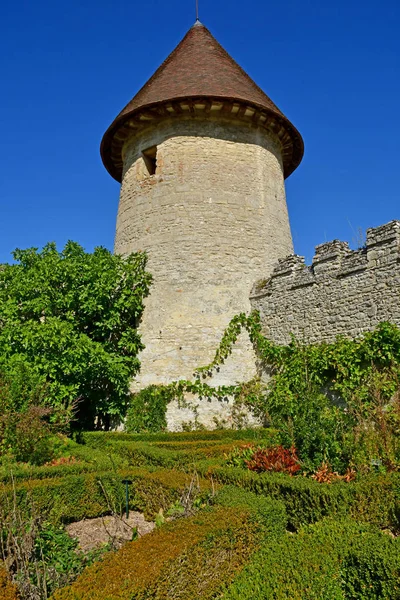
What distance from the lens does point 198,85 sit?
470 inches

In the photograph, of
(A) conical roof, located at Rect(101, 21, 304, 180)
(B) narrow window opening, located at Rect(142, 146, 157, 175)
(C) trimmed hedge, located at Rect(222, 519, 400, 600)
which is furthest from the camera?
(B) narrow window opening, located at Rect(142, 146, 157, 175)

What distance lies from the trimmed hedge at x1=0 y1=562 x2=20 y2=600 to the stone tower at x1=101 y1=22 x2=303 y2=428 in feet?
24.5

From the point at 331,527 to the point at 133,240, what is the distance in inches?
379

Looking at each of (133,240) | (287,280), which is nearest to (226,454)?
(287,280)

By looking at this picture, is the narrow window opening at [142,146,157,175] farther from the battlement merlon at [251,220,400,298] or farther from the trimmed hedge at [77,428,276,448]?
the trimmed hedge at [77,428,276,448]

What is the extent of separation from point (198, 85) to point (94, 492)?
1031cm

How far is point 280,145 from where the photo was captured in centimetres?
1365

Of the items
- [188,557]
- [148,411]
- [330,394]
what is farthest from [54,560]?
[330,394]

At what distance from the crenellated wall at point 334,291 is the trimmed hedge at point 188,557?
17.8 ft

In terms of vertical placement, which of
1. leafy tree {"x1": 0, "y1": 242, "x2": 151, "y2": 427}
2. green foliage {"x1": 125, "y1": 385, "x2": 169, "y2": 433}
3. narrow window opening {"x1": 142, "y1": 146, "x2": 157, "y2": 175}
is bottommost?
green foliage {"x1": 125, "y1": 385, "x2": 169, "y2": 433}

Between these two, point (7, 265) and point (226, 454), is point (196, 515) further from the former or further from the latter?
point (7, 265)

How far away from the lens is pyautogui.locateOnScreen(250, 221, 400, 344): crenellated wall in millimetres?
8750

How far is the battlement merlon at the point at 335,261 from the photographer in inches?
345

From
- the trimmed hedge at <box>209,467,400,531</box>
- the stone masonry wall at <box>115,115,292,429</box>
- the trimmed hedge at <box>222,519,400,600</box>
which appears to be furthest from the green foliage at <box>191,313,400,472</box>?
the trimmed hedge at <box>222,519,400,600</box>
